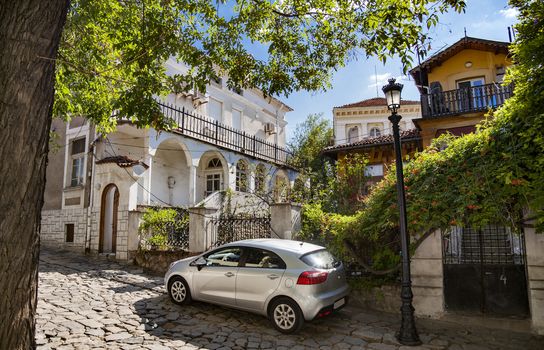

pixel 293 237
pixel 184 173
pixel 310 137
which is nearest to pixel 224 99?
pixel 184 173

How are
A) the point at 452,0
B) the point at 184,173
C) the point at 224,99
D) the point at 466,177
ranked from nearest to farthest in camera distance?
the point at 452,0 → the point at 466,177 → the point at 184,173 → the point at 224,99

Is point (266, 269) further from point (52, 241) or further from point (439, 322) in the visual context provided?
point (52, 241)

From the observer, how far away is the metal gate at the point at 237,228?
10336mm

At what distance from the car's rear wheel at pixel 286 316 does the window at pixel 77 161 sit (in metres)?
12.1

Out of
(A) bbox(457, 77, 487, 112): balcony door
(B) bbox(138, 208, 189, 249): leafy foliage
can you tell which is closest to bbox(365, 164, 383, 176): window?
(A) bbox(457, 77, 487, 112): balcony door

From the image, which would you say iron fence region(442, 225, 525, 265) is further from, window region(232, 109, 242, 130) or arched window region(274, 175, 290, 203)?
window region(232, 109, 242, 130)

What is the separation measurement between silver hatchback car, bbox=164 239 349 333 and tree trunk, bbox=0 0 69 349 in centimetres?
388

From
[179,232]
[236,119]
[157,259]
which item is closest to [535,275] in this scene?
[179,232]

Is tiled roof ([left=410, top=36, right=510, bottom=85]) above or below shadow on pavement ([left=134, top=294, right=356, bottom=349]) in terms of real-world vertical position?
above

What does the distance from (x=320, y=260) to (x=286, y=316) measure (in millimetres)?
1157

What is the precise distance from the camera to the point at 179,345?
552cm

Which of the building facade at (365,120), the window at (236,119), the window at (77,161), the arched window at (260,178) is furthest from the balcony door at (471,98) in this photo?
the window at (77,161)

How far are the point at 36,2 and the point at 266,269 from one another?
5057 mm

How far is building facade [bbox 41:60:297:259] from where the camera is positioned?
13.0 meters
